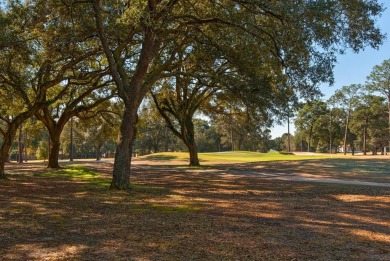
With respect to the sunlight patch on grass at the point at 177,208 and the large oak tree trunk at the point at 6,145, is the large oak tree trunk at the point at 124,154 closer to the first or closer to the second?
the sunlight patch on grass at the point at 177,208

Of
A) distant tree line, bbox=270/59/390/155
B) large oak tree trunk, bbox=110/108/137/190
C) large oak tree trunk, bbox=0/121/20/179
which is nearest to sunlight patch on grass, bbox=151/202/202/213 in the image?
large oak tree trunk, bbox=110/108/137/190

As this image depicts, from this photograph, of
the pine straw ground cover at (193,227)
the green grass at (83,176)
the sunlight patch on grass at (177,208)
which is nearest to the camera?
the pine straw ground cover at (193,227)

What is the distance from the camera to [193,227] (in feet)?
23.0

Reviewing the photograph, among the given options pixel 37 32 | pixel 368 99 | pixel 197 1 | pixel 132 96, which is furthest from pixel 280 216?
pixel 368 99

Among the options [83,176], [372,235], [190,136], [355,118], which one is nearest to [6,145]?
[83,176]

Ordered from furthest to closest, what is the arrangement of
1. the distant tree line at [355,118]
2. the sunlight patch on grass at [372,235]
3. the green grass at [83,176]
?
the distant tree line at [355,118] → the green grass at [83,176] → the sunlight patch on grass at [372,235]

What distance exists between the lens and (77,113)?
89.2ft

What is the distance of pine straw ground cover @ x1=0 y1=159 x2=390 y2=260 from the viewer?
5.21 meters

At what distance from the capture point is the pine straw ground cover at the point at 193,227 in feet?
17.1

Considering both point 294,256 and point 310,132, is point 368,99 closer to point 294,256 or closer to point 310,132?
point 310,132

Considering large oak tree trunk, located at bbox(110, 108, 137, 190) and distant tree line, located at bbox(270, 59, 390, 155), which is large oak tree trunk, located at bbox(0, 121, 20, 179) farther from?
distant tree line, located at bbox(270, 59, 390, 155)

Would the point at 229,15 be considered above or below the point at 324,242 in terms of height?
above

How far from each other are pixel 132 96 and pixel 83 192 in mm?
3787

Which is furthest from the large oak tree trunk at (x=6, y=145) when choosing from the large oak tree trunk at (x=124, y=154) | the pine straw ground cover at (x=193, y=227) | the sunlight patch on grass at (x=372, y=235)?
the sunlight patch on grass at (x=372, y=235)
